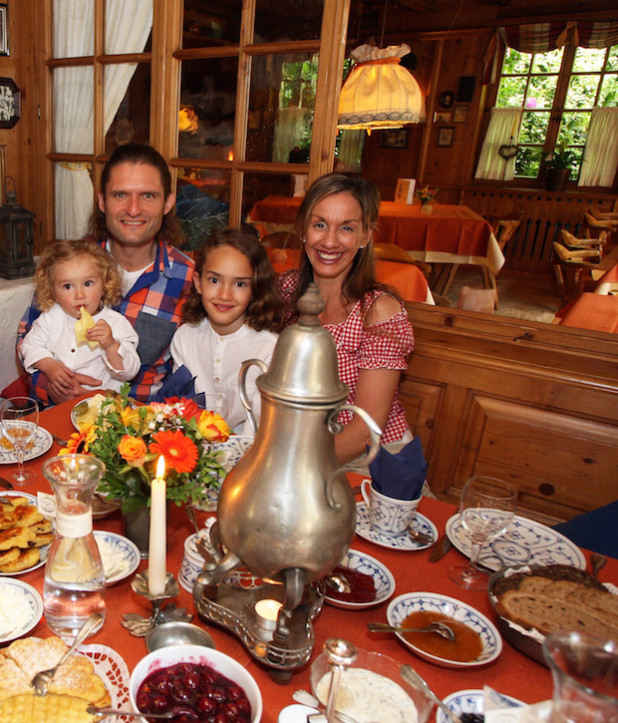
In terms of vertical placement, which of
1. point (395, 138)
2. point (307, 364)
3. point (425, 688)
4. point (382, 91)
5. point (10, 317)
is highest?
point (395, 138)

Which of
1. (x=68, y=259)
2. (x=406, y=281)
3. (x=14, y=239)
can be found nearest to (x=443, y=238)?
(x=406, y=281)

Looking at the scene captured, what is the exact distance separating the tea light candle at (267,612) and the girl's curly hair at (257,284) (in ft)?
4.10

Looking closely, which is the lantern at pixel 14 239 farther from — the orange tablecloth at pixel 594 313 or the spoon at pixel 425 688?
the spoon at pixel 425 688

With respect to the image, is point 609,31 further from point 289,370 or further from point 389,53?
point 289,370

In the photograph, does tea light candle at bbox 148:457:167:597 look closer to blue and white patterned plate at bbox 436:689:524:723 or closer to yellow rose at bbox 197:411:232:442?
yellow rose at bbox 197:411:232:442

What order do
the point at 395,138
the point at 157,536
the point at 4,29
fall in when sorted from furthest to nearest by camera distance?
the point at 395,138, the point at 4,29, the point at 157,536

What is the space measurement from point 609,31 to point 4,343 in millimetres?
8125

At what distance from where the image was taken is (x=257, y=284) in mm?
1960

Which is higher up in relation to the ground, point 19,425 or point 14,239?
point 14,239

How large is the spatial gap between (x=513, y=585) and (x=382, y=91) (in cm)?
338

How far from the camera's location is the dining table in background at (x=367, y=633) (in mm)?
801

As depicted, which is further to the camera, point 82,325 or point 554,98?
point 554,98

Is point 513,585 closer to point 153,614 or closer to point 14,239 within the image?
point 153,614

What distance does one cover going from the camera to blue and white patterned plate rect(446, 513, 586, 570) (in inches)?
44.2
